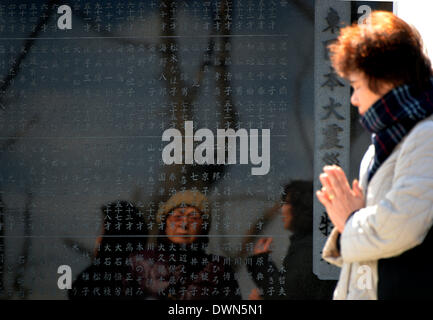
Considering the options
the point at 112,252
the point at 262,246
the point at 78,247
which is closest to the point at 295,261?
the point at 262,246

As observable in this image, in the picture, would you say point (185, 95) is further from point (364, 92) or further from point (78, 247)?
point (364, 92)

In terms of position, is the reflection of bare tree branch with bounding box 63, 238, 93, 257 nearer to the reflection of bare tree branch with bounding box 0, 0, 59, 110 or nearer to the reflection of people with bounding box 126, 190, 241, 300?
the reflection of people with bounding box 126, 190, 241, 300

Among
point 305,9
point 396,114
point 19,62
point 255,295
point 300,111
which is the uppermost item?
point 305,9

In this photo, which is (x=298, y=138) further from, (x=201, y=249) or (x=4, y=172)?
(x=4, y=172)

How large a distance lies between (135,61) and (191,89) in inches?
15.3

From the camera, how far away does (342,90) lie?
126 inches

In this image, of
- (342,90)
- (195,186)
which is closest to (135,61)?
(195,186)

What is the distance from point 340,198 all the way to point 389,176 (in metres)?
0.16

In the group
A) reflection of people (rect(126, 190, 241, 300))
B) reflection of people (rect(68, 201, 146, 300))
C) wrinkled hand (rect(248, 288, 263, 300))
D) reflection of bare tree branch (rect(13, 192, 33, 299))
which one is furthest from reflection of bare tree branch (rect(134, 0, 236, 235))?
reflection of bare tree branch (rect(13, 192, 33, 299))

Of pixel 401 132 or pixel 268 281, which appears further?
pixel 268 281

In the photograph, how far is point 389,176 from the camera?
4.94ft

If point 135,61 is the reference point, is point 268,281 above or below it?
below

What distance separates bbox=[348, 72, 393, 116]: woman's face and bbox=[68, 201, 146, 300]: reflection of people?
1.98 meters

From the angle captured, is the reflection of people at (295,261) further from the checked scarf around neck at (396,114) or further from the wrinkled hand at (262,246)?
the checked scarf around neck at (396,114)
